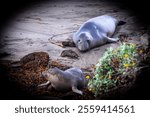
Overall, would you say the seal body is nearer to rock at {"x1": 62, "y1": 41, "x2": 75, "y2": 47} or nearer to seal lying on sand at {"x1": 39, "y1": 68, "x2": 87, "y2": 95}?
Answer: rock at {"x1": 62, "y1": 41, "x2": 75, "y2": 47}

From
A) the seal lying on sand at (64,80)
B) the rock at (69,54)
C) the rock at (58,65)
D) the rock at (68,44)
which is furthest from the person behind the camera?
the rock at (68,44)

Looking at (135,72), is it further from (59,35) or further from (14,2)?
(14,2)

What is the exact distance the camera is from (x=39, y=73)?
643cm

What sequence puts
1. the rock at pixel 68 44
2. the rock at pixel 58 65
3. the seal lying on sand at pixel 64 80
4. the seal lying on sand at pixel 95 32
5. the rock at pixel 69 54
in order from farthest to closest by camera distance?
1. the seal lying on sand at pixel 95 32
2. the rock at pixel 68 44
3. the rock at pixel 69 54
4. the rock at pixel 58 65
5. the seal lying on sand at pixel 64 80

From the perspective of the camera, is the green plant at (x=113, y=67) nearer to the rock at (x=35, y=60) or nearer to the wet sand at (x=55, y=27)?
the wet sand at (x=55, y=27)

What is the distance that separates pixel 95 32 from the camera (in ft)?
25.1

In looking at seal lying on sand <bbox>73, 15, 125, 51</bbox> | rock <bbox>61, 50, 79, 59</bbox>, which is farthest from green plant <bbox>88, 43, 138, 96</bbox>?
seal lying on sand <bbox>73, 15, 125, 51</bbox>

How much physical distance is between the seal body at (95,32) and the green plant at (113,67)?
109 centimetres

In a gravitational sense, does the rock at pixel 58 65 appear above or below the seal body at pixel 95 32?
below

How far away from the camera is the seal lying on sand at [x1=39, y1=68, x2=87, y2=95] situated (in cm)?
599

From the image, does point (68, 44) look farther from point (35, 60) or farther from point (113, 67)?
point (113, 67)

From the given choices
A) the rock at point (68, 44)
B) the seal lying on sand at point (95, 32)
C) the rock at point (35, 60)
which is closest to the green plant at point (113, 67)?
the rock at point (35, 60)

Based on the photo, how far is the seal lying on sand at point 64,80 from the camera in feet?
19.7

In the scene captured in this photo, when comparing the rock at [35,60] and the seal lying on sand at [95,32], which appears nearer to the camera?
the rock at [35,60]
